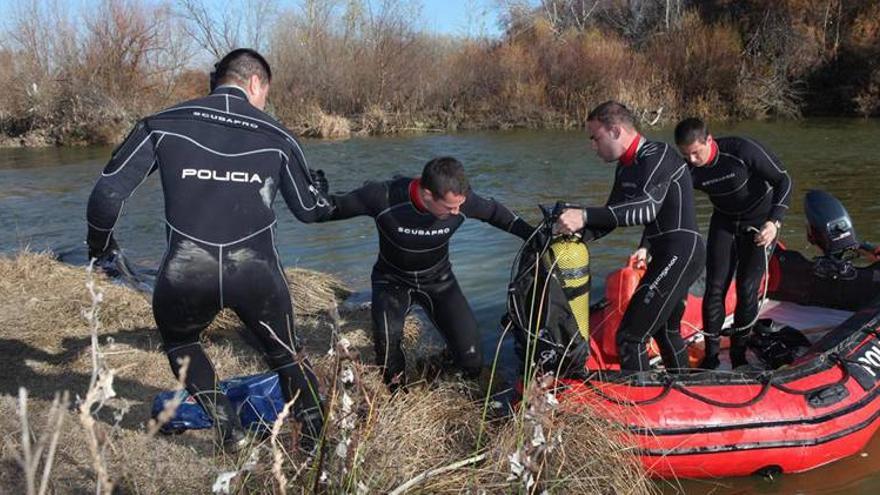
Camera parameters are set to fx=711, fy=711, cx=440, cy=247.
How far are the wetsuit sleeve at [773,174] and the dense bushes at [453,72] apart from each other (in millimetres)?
16303

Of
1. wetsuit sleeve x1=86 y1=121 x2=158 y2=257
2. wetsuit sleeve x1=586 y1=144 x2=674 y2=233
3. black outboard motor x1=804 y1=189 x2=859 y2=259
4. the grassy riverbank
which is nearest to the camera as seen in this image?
the grassy riverbank

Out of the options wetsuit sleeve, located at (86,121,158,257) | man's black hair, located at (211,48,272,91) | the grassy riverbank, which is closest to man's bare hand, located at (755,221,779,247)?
the grassy riverbank

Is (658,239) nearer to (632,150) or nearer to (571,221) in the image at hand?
(632,150)

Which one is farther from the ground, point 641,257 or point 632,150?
point 632,150

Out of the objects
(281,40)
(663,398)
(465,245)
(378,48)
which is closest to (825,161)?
(465,245)

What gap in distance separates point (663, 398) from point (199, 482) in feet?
7.03

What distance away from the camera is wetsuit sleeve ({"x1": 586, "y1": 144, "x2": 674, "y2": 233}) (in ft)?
11.5

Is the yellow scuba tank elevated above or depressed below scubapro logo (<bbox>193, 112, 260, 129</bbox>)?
below

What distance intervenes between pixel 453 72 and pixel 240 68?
2284cm

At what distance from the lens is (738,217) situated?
4.71 meters

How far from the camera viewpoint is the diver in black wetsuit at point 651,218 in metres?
3.62

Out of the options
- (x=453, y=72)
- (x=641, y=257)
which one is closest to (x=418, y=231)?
(x=641, y=257)

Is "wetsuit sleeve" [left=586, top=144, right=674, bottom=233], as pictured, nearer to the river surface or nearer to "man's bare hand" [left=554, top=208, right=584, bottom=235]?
"man's bare hand" [left=554, top=208, right=584, bottom=235]

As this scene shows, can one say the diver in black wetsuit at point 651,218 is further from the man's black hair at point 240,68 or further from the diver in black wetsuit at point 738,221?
the man's black hair at point 240,68
